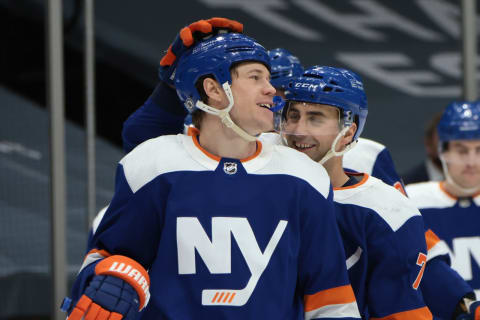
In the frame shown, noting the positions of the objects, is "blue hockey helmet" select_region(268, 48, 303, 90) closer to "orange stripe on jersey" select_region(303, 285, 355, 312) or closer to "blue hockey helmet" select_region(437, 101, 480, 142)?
"blue hockey helmet" select_region(437, 101, 480, 142)

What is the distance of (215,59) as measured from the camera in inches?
56.9

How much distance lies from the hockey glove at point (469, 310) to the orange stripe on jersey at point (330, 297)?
2.16ft

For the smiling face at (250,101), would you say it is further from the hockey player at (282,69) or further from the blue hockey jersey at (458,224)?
the blue hockey jersey at (458,224)

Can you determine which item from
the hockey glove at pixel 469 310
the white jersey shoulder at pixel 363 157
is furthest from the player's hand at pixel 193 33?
the hockey glove at pixel 469 310

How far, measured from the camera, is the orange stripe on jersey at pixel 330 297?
136 cm

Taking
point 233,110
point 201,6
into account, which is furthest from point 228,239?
point 201,6

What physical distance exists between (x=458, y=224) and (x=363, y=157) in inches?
19.0

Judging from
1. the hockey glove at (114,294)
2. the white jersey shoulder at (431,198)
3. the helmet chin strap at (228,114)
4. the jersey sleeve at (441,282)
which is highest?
the helmet chin strap at (228,114)

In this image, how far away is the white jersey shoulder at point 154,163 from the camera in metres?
1.37

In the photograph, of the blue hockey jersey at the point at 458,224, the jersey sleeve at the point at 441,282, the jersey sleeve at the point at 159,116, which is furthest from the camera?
the blue hockey jersey at the point at 458,224

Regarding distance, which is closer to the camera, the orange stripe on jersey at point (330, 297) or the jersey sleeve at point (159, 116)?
the orange stripe on jersey at point (330, 297)

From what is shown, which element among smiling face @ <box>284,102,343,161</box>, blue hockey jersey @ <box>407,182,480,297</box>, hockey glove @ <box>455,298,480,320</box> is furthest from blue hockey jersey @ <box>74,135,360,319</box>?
blue hockey jersey @ <box>407,182,480,297</box>

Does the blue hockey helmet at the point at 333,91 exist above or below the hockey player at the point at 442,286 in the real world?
above

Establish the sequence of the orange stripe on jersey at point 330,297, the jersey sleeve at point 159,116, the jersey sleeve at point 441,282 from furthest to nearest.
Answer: the jersey sleeve at point 441,282 → the jersey sleeve at point 159,116 → the orange stripe on jersey at point 330,297
